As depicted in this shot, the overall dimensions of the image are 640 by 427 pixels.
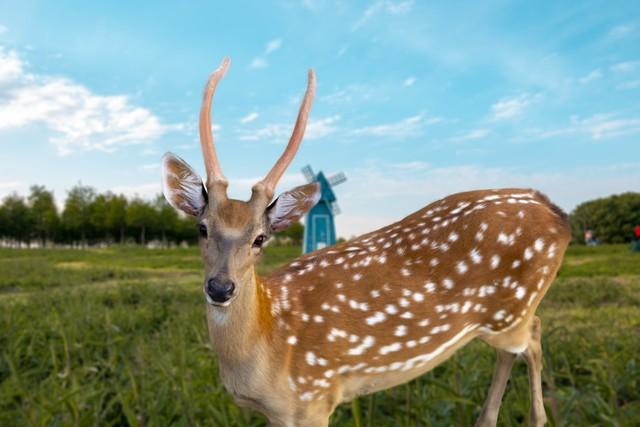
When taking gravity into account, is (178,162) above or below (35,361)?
above

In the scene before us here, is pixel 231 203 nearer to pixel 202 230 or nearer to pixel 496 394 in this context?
pixel 202 230

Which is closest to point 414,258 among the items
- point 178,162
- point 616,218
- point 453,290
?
point 453,290

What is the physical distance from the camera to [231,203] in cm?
250

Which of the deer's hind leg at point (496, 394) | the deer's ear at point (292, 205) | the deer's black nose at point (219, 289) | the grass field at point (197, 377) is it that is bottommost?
the grass field at point (197, 377)

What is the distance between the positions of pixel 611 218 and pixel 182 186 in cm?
4637

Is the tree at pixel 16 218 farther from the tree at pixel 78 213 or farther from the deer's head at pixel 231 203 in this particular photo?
the deer's head at pixel 231 203

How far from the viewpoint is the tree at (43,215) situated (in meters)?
54.5

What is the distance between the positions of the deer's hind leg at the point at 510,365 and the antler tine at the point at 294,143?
4.72 ft

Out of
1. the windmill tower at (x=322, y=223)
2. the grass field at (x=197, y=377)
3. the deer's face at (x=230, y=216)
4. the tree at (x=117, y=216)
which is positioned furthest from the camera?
the tree at (x=117, y=216)

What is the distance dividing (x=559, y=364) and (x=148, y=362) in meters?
3.58

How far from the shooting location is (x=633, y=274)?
13711mm

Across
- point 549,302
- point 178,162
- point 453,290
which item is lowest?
point 549,302

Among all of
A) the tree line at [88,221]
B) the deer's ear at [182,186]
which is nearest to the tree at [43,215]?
the tree line at [88,221]

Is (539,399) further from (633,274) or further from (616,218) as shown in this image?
(616,218)
